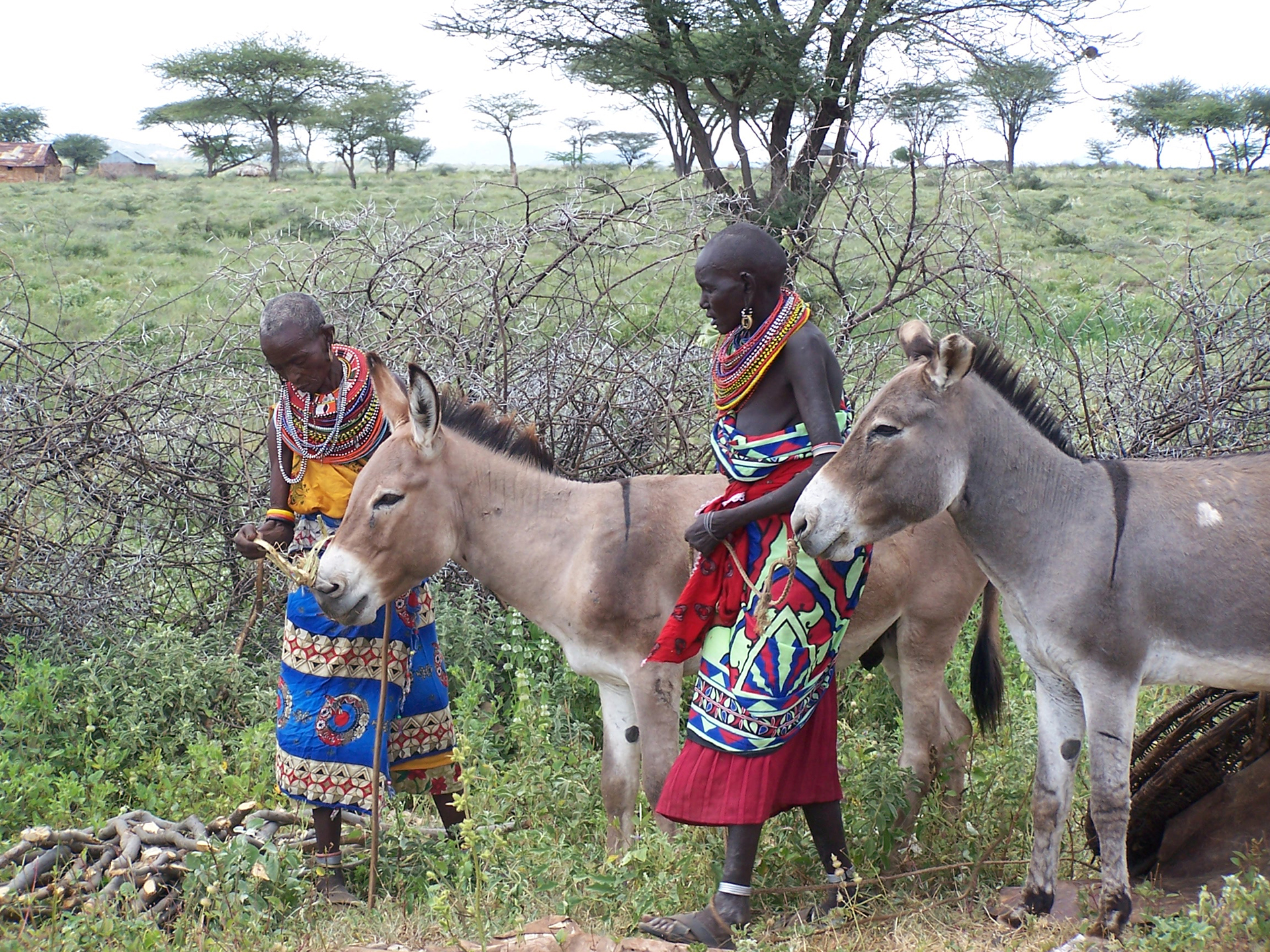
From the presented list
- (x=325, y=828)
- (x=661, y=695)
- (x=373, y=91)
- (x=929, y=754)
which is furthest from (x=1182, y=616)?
(x=373, y=91)

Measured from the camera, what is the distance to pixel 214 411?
19.9ft

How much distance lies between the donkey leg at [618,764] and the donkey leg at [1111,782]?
1486 millimetres

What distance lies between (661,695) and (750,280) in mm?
1362

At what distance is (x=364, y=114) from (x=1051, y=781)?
120 feet

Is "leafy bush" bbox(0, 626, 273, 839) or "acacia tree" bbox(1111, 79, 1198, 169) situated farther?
"acacia tree" bbox(1111, 79, 1198, 169)

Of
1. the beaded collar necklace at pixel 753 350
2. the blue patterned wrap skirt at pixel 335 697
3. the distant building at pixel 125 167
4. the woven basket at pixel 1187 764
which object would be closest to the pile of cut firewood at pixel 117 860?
the blue patterned wrap skirt at pixel 335 697

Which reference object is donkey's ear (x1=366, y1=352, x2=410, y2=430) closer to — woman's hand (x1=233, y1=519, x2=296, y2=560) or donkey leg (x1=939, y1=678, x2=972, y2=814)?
woman's hand (x1=233, y1=519, x2=296, y2=560)

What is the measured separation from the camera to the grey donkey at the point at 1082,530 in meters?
2.87

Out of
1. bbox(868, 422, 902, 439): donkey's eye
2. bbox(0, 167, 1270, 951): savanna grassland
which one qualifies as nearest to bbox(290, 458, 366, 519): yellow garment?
bbox(0, 167, 1270, 951): savanna grassland

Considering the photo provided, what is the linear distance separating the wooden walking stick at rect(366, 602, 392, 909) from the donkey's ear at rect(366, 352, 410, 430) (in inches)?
23.8

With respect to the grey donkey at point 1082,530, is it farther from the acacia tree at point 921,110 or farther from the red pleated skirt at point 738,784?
the acacia tree at point 921,110

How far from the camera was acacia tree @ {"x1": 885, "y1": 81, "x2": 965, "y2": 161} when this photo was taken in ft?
19.6

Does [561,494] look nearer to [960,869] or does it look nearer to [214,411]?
[960,869]

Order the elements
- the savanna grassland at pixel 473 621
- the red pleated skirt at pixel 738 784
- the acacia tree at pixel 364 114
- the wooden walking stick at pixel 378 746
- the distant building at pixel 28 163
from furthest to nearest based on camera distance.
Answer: the acacia tree at pixel 364 114, the distant building at pixel 28 163, the wooden walking stick at pixel 378 746, the savanna grassland at pixel 473 621, the red pleated skirt at pixel 738 784
